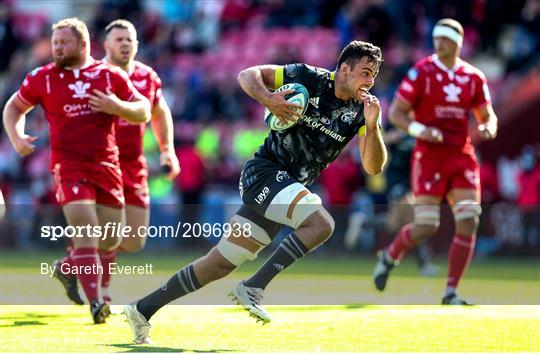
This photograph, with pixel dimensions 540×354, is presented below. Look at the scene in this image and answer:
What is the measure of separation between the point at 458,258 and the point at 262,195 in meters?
4.04

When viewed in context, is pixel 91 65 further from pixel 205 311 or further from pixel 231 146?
pixel 231 146

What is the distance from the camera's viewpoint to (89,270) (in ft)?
34.6

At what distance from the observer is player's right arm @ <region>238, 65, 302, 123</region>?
883 cm

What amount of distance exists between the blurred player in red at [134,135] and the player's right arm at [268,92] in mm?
3201

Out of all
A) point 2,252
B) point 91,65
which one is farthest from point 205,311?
point 2,252

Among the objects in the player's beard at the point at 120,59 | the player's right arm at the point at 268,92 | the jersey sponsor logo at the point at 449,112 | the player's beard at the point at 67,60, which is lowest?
the jersey sponsor logo at the point at 449,112

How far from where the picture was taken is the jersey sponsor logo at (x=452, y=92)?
13.1 m

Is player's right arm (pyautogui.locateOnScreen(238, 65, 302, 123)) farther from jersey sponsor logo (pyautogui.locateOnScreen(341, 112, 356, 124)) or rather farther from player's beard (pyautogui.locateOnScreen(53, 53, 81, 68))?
player's beard (pyautogui.locateOnScreen(53, 53, 81, 68))

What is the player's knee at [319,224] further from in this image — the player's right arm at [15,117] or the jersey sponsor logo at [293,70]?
the player's right arm at [15,117]

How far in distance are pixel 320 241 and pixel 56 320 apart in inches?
115

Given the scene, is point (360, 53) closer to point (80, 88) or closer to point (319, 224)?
point (319, 224)

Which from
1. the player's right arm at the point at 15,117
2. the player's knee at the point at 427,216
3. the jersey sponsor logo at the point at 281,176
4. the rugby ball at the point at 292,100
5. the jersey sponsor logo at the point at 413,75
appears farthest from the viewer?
the player's knee at the point at 427,216

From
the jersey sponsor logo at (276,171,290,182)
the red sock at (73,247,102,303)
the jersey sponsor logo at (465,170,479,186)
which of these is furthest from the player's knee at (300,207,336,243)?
the jersey sponsor logo at (465,170,479,186)

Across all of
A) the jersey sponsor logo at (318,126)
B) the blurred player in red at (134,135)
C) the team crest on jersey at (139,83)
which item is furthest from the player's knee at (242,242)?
the team crest on jersey at (139,83)
